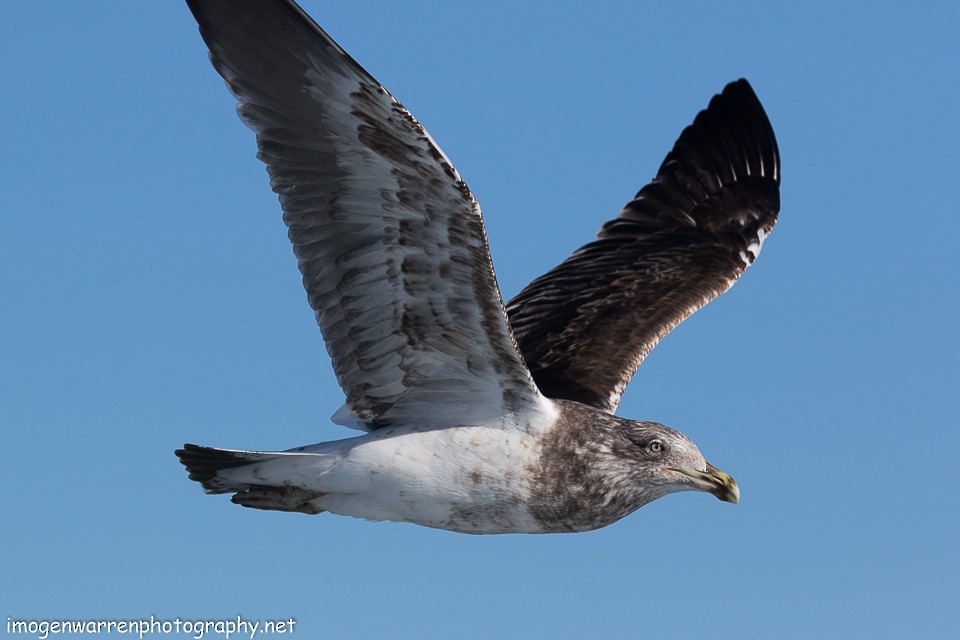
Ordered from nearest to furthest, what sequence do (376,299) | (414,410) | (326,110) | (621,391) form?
(326,110)
(376,299)
(414,410)
(621,391)

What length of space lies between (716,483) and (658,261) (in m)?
3.47

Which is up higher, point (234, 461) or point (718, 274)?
point (718, 274)

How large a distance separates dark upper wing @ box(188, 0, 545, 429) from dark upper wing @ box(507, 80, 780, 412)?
1.78 m

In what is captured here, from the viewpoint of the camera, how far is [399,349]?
309 inches

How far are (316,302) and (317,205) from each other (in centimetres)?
62

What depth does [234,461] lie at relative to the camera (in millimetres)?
8008

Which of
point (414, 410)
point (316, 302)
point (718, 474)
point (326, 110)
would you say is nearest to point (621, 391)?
point (718, 474)

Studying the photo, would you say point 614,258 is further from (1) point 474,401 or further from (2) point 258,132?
(2) point 258,132

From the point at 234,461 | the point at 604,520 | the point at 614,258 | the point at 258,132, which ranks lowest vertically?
the point at 604,520

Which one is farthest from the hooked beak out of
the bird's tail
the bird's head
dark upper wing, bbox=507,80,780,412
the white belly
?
the bird's tail

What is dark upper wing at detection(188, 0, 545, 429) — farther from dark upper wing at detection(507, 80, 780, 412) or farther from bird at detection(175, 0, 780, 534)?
dark upper wing at detection(507, 80, 780, 412)

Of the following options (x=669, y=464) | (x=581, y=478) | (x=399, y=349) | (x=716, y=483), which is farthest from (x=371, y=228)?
(x=716, y=483)

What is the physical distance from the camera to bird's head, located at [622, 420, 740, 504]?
26.7 ft

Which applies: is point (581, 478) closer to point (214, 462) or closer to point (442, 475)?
point (442, 475)
